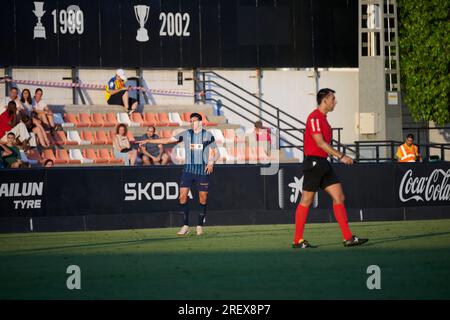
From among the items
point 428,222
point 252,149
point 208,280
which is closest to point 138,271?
point 208,280

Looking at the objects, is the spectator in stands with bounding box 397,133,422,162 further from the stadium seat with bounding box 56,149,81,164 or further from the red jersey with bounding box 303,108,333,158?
the red jersey with bounding box 303,108,333,158

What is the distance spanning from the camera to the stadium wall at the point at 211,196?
21.9m

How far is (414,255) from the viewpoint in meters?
14.6

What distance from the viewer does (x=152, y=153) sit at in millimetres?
27031

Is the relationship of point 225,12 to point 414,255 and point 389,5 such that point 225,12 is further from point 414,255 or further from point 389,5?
point 414,255

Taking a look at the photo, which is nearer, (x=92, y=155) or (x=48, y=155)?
(x=48, y=155)

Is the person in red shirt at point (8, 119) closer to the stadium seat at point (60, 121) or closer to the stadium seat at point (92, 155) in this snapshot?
the stadium seat at point (92, 155)

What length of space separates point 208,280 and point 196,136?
7.59m

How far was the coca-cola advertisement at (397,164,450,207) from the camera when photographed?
23891 millimetres

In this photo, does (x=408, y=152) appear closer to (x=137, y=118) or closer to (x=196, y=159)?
(x=137, y=118)

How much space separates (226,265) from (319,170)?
2726mm

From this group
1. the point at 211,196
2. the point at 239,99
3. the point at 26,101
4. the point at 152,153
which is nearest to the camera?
the point at 211,196

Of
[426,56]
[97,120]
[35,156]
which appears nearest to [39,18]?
[97,120]

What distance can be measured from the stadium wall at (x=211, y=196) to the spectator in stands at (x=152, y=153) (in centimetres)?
384
